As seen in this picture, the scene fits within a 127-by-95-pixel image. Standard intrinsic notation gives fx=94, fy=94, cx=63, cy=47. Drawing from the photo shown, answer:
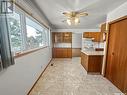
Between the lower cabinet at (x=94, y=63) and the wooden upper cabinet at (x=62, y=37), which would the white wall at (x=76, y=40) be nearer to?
the wooden upper cabinet at (x=62, y=37)

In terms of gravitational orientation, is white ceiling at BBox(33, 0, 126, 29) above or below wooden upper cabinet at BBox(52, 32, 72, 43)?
above

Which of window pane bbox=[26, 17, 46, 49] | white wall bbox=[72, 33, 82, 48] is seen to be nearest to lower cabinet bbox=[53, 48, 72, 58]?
white wall bbox=[72, 33, 82, 48]

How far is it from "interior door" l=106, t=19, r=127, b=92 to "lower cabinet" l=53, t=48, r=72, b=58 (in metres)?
3.72

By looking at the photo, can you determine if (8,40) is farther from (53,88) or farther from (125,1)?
(125,1)

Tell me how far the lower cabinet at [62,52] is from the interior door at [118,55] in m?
3.72

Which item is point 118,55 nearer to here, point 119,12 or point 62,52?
point 119,12

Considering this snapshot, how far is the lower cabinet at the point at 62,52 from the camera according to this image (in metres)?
6.75

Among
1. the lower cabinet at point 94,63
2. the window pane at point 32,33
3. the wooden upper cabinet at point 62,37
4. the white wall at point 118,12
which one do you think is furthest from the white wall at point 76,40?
the window pane at point 32,33

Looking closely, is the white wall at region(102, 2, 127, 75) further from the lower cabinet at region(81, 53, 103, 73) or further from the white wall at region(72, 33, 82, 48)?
the white wall at region(72, 33, 82, 48)

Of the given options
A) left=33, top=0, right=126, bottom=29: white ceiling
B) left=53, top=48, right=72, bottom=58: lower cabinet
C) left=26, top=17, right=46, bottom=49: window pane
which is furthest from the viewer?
left=53, top=48, right=72, bottom=58: lower cabinet

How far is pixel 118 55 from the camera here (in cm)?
263

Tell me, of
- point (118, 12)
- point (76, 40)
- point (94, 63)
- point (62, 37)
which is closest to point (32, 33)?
point (94, 63)

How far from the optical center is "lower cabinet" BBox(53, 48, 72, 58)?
6.75 meters

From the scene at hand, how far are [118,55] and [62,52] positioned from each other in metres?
4.42
